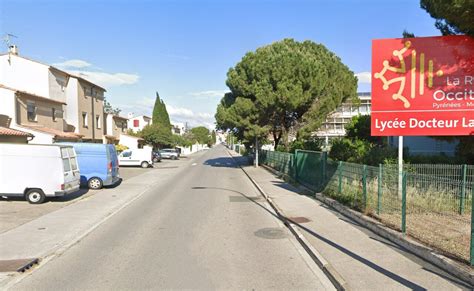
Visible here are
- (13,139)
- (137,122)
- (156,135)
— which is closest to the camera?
(13,139)

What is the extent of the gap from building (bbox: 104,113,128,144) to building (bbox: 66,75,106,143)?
8.83 feet

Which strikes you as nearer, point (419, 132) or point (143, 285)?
point (143, 285)

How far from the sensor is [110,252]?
710 cm

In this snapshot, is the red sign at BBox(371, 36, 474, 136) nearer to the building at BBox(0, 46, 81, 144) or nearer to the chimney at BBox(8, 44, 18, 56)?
the building at BBox(0, 46, 81, 144)

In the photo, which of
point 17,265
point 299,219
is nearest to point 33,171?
point 17,265

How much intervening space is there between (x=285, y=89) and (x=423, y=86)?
49.3 feet

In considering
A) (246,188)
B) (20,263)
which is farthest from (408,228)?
(246,188)

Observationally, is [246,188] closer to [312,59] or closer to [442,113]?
[442,113]

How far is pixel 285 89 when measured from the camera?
81.4 feet

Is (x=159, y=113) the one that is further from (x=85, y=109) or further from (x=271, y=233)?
(x=271, y=233)

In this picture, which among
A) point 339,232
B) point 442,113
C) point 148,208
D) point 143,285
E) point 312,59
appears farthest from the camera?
point 312,59

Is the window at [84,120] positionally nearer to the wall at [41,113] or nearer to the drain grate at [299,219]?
the wall at [41,113]

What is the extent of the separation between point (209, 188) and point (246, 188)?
1853 mm

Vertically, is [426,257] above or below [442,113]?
below
